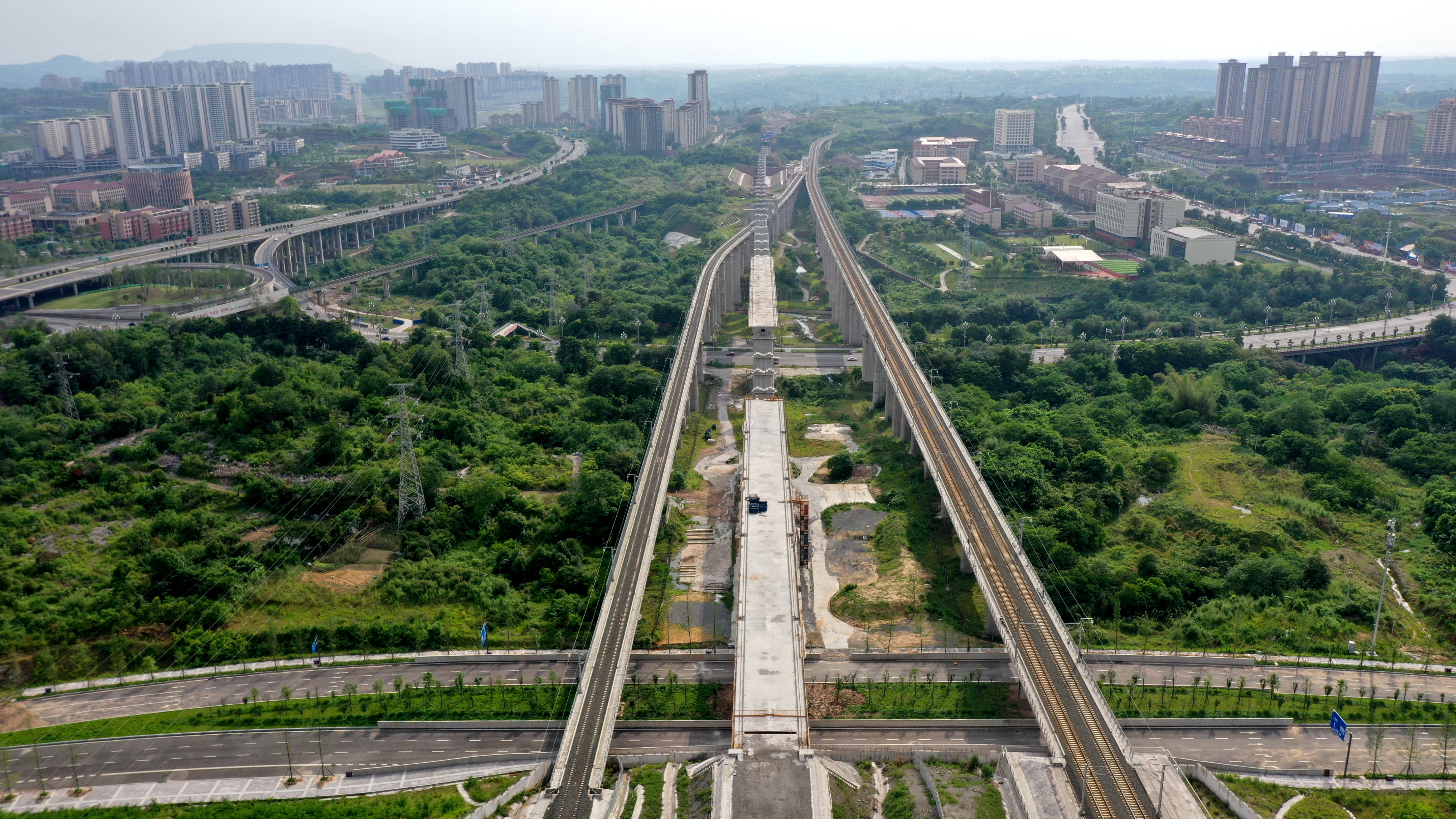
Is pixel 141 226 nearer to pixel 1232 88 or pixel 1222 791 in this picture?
pixel 1222 791

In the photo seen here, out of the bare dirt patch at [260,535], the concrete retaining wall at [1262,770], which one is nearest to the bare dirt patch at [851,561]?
the concrete retaining wall at [1262,770]

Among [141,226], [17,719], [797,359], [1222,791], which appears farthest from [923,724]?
[141,226]

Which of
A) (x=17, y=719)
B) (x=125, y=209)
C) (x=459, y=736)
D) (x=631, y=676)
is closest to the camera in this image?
(x=459, y=736)

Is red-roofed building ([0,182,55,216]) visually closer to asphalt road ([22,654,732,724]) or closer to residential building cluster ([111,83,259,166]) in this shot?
residential building cluster ([111,83,259,166])

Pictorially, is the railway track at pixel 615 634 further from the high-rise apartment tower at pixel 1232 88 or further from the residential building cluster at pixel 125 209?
the high-rise apartment tower at pixel 1232 88

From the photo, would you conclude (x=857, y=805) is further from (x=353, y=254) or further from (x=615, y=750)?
(x=353, y=254)
